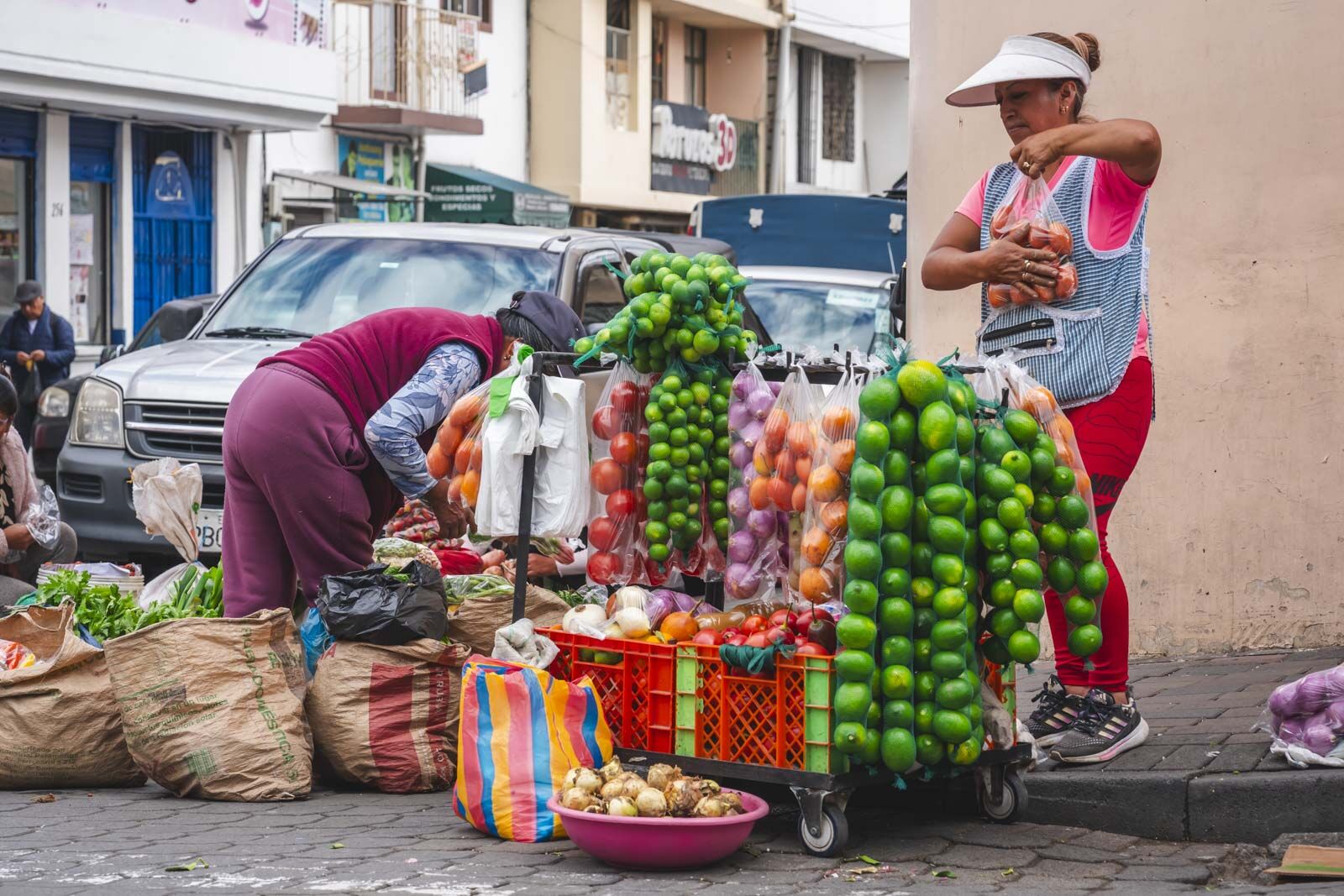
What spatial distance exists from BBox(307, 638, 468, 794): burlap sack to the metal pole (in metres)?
0.47

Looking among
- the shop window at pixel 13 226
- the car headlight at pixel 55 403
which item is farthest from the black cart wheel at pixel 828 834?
the shop window at pixel 13 226

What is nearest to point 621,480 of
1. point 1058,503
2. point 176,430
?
point 1058,503

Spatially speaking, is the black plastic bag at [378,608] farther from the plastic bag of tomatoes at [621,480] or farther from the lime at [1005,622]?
the lime at [1005,622]

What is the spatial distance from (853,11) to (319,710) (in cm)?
→ 3115

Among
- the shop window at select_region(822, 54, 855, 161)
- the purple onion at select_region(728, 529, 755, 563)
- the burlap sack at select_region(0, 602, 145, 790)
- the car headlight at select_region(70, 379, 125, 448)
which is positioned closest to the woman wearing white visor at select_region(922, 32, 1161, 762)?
the purple onion at select_region(728, 529, 755, 563)

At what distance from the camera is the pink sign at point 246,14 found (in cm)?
1764

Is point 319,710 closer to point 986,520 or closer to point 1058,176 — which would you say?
point 986,520

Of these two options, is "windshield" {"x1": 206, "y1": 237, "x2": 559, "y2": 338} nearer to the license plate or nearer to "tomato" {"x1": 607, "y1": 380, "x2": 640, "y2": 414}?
the license plate

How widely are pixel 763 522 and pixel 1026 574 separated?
74cm

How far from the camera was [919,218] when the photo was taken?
7.32 meters

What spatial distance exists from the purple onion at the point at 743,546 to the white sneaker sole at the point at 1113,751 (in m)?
1.08

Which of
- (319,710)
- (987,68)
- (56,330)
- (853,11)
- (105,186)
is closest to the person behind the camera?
(987,68)

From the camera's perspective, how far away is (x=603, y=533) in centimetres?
507

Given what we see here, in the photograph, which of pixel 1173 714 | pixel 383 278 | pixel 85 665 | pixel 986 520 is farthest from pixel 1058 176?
pixel 383 278
